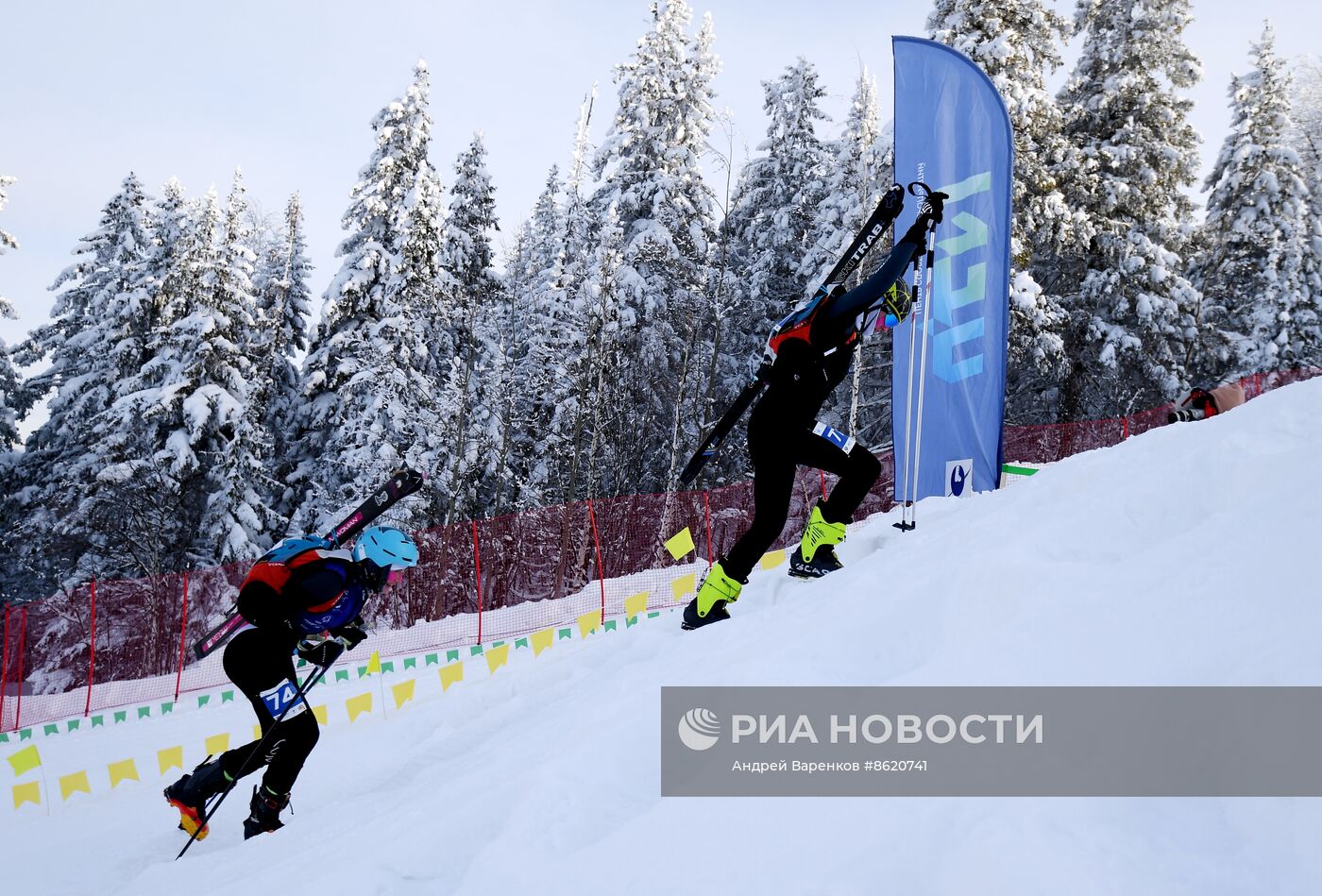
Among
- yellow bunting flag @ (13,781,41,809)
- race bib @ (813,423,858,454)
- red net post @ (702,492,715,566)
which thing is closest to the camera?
race bib @ (813,423,858,454)

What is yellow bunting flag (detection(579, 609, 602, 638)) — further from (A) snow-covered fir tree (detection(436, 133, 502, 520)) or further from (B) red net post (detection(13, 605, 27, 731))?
(A) snow-covered fir tree (detection(436, 133, 502, 520))

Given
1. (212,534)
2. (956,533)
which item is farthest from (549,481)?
(956,533)

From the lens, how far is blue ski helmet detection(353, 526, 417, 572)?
17.9ft

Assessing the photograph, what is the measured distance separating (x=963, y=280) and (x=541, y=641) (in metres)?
5.64

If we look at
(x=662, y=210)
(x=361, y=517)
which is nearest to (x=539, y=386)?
(x=662, y=210)

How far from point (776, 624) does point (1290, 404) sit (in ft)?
8.99

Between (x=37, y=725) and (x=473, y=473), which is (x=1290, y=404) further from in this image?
(x=473, y=473)

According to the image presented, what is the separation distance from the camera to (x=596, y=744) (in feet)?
10.3

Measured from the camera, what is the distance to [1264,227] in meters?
24.0

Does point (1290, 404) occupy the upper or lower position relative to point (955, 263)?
lower

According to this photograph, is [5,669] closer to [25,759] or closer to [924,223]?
[25,759]

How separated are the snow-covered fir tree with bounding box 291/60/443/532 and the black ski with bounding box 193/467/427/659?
16.7m

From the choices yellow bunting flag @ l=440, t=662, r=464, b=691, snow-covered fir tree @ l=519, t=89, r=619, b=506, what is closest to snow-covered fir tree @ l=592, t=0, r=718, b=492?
snow-covered fir tree @ l=519, t=89, r=619, b=506

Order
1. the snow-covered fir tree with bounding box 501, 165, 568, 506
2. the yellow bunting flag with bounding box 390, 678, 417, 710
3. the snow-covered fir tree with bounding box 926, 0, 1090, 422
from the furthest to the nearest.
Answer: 1. the snow-covered fir tree with bounding box 501, 165, 568, 506
2. the snow-covered fir tree with bounding box 926, 0, 1090, 422
3. the yellow bunting flag with bounding box 390, 678, 417, 710
